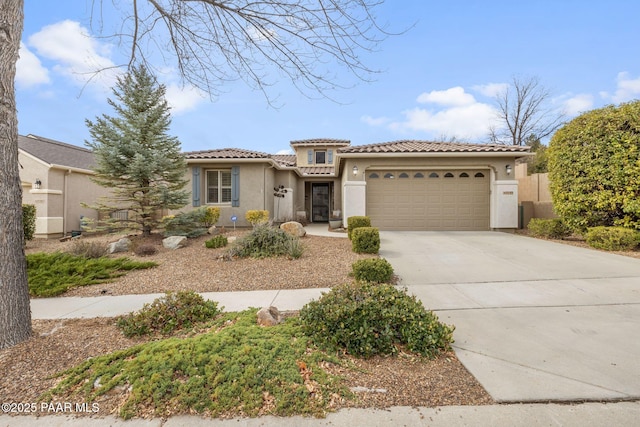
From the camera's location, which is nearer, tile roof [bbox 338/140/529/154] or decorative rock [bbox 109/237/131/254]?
decorative rock [bbox 109/237/131/254]

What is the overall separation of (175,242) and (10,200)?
5.69m

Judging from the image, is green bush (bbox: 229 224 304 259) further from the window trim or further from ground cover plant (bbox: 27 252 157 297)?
the window trim

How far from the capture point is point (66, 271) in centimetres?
571

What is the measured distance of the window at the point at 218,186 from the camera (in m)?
13.0

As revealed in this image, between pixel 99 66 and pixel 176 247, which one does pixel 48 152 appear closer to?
pixel 176 247

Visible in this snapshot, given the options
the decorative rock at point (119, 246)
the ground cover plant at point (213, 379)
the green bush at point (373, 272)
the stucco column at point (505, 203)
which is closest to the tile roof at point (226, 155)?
the decorative rock at point (119, 246)

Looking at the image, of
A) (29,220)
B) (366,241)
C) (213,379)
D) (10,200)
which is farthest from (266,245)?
(29,220)

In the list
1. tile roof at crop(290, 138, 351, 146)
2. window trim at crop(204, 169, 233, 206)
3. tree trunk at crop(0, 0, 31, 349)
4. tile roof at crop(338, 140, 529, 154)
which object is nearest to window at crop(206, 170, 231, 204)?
window trim at crop(204, 169, 233, 206)

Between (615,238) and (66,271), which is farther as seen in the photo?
(615,238)

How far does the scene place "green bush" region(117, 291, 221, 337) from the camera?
3.21 meters

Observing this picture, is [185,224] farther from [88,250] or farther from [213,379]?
[213,379]

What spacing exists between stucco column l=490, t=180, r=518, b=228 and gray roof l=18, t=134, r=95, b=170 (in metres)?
16.1

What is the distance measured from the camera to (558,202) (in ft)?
30.8

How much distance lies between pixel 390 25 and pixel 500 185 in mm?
9955
